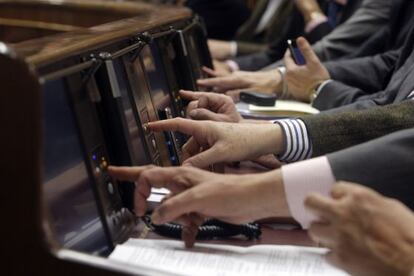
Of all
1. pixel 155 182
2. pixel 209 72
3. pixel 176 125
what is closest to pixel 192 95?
pixel 176 125

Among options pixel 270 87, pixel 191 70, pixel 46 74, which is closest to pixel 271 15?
pixel 270 87

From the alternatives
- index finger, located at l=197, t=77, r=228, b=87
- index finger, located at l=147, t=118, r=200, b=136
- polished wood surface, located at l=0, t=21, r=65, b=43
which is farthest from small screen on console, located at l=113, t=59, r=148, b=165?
polished wood surface, located at l=0, t=21, r=65, b=43

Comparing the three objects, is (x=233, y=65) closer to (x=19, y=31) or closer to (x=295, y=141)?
(x=19, y=31)

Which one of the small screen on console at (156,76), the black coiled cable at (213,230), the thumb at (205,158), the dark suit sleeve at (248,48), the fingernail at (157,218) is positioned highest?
the small screen on console at (156,76)

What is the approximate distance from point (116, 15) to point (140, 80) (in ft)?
4.72

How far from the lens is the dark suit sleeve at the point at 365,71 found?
1993 mm

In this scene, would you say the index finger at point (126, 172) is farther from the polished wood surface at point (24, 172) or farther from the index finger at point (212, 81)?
the index finger at point (212, 81)

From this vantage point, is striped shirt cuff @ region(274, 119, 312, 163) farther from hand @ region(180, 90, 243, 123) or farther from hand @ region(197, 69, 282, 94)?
hand @ region(197, 69, 282, 94)

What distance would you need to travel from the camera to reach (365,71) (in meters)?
2.03

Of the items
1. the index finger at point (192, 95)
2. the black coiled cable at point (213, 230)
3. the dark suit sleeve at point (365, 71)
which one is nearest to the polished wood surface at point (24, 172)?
the black coiled cable at point (213, 230)

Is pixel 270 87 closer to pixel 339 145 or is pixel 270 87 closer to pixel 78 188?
pixel 339 145

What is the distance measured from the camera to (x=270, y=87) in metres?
1.98

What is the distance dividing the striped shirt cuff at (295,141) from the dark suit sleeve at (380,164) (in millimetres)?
244

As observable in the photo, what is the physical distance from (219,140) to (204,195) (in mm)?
239
